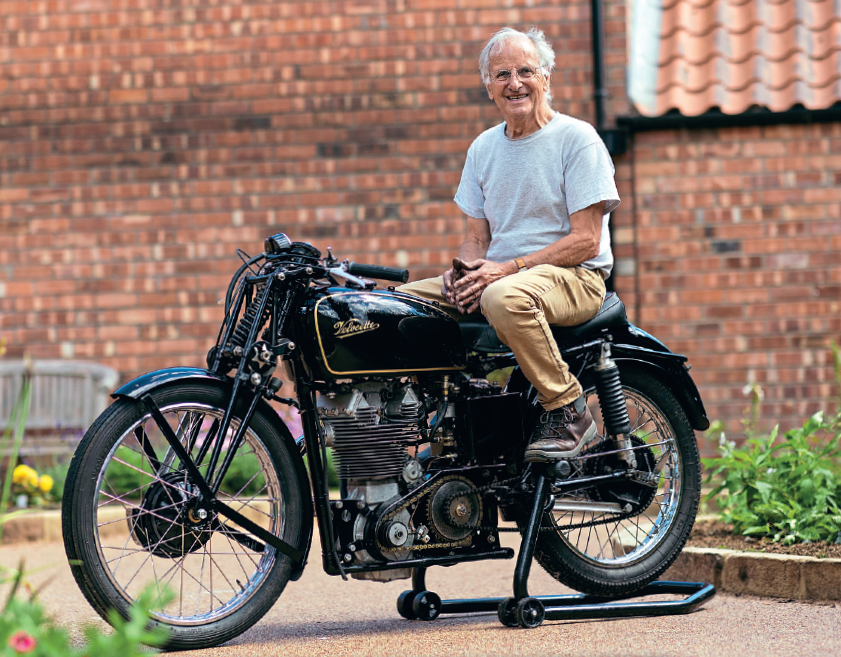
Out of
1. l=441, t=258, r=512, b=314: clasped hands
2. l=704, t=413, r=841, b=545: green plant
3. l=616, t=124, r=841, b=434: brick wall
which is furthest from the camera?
l=616, t=124, r=841, b=434: brick wall

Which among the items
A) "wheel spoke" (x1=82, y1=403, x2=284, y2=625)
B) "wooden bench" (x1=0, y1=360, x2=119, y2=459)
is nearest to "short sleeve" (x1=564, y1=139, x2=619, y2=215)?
"wheel spoke" (x1=82, y1=403, x2=284, y2=625)

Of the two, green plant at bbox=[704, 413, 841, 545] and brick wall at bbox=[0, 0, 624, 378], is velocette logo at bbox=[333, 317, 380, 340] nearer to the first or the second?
green plant at bbox=[704, 413, 841, 545]

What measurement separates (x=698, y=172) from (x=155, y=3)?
4.08m

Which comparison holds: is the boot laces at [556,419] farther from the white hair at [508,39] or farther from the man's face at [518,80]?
the white hair at [508,39]

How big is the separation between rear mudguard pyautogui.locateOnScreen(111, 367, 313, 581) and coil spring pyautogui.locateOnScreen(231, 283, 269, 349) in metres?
0.13

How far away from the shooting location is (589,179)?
13.2 ft

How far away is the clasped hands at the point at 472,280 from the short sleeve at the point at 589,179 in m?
0.36

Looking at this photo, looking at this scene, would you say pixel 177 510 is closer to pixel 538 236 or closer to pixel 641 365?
pixel 538 236

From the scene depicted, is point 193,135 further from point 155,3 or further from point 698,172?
point 698,172

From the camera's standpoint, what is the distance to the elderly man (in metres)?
3.88

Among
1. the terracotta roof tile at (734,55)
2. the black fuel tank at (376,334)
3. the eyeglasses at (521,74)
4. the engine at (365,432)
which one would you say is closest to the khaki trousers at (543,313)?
the black fuel tank at (376,334)

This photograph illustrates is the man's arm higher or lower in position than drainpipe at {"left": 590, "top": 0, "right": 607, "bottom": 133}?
lower

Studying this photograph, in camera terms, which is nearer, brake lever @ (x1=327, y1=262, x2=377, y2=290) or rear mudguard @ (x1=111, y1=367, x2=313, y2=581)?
rear mudguard @ (x1=111, y1=367, x2=313, y2=581)

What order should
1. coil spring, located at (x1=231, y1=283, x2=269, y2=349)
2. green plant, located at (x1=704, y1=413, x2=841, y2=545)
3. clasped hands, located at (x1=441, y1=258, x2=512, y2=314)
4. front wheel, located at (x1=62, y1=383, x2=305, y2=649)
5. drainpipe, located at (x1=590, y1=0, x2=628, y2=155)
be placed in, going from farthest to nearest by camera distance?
drainpipe, located at (x1=590, y1=0, x2=628, y2=155) < green plant, located at (x1=704, y1=413, x2=841, y2=545) < clasped hands, located at (x1=441, y1=258, x2=512, y2=314) < coil spring, located at (x1=231, y1=283, x2=269, y2=349) < front wheel, located at (x1=62, y1=383, x2=305, y2=649)
